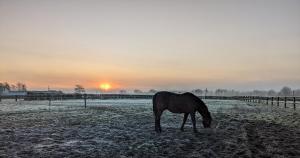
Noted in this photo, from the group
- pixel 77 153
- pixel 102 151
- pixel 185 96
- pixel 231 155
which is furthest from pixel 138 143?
pixel 185 96

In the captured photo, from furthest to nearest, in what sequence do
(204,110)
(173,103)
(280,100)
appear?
(280,100) → (204,110) → (173,103)

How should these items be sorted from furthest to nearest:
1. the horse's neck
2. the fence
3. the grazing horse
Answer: the fence < the horse's neck < the grazing horse

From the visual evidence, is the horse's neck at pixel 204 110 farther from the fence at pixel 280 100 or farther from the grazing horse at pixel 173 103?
the fence at pixel 280 100

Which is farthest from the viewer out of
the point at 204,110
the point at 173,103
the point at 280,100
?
the point at 280,100

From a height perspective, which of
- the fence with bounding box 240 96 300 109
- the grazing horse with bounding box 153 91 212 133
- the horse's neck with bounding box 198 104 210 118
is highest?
the grazing horse with bounding box 153 91 212 133

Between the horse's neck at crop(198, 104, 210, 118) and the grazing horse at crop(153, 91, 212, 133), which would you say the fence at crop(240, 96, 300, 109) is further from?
the grazing horse at crop(153, 91, 212, 133)

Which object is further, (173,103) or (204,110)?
(204,110)

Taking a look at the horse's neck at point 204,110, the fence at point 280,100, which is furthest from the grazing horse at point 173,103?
the fence at point 280,100

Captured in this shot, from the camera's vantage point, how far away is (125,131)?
49.6 feet

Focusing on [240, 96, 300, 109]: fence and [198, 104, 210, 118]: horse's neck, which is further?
[240, 96, 300, 109]: fence

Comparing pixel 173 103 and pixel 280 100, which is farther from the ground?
pixel 173 103

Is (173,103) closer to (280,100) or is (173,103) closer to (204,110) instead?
(204,110)

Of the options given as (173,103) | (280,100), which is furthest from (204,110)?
(280,100)

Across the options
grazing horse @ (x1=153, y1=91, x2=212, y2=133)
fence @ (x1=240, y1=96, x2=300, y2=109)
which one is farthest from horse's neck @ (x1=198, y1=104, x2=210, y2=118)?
fence @ (x1=240, y1=96, x2=300, y2=109)
